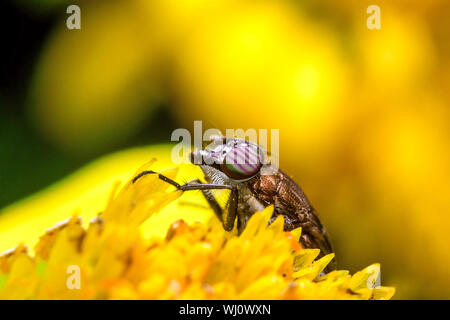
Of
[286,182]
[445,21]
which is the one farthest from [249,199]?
[445,21]

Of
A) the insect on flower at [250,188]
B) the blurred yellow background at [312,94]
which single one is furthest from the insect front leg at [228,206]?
the blurred yellow background at [312,94]

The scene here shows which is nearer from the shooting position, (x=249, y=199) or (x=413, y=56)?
(x=249, y=199)

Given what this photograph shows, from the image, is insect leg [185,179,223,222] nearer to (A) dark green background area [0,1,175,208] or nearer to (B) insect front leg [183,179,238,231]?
(B) insect front leg [183,179,238,231]

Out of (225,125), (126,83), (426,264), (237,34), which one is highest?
(237,34)

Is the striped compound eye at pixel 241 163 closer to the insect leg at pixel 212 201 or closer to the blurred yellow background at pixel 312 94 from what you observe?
the insect leg at pixel 212 201

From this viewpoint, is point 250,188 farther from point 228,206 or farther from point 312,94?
point 312,94

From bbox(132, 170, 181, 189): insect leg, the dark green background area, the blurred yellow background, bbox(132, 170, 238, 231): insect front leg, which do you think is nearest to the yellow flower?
bbox(132, 170, 181, 189): insect leg
